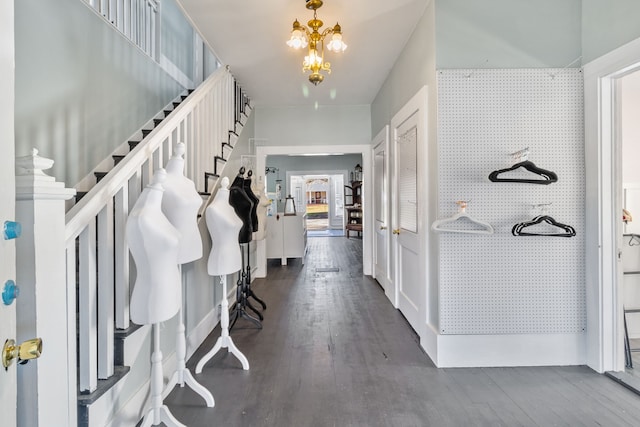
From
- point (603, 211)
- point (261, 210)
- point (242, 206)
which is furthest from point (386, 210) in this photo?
point (603, 211)

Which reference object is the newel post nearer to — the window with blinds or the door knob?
the door knob

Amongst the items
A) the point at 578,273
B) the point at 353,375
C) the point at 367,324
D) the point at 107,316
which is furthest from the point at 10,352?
the point at 578,273

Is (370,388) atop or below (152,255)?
below

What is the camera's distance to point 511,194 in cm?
237

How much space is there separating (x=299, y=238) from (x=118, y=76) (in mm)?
4040

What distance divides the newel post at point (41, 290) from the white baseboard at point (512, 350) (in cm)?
221

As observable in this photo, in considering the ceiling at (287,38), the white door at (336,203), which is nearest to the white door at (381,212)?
the ceiling at (287,38)

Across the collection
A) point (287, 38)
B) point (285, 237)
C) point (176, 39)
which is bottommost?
point (285, 237)

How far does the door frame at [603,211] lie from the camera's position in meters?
2.23

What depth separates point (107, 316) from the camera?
5.09 ft

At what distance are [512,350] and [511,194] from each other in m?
1.13

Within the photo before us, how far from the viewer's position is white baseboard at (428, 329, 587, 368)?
2.38 m

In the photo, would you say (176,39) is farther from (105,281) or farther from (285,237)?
(285,237)

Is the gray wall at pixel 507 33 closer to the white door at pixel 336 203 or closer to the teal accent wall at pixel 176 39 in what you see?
the teal accent wall at pixel 176 39
